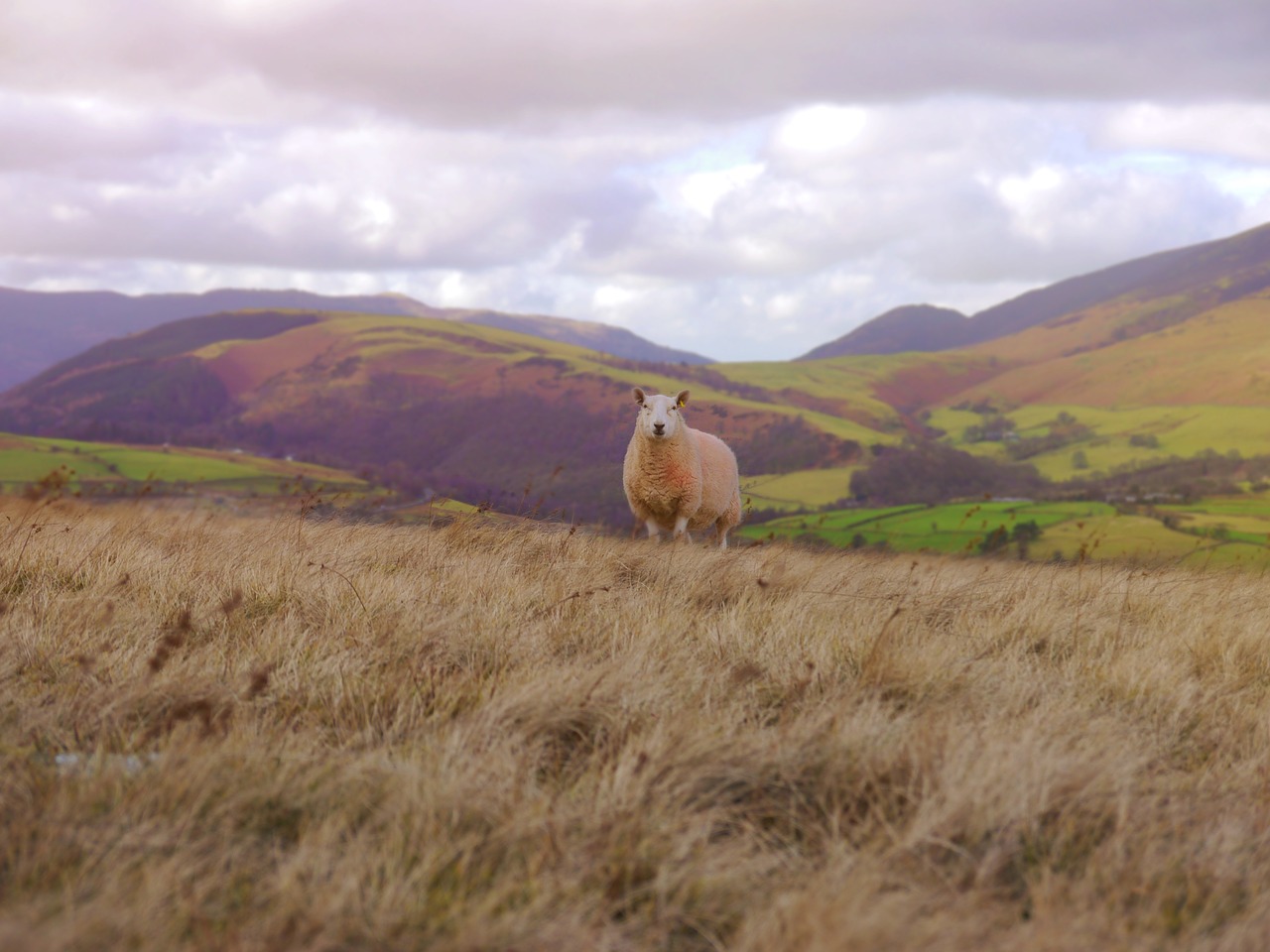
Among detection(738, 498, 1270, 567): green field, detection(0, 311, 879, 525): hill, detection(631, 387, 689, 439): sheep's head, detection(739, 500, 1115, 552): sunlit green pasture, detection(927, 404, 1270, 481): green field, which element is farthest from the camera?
detection(927, 404, 1270, 481): green field

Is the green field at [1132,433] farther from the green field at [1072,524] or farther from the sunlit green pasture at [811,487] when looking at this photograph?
the green field at [1072,524]

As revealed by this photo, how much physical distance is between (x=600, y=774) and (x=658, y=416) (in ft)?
22.8

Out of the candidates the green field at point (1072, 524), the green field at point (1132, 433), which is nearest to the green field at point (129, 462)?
the green field at point (1072, 524)

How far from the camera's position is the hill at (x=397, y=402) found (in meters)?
104

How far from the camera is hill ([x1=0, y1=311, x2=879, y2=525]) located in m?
104

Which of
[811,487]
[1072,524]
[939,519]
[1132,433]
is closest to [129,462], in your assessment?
[811,487]

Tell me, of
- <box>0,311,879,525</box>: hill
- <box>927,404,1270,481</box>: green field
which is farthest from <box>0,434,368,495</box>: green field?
<box>927,404,1270,481</box>: green field

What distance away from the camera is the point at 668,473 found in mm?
11047

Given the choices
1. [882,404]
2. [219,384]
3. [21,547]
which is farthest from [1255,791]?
[219,384]

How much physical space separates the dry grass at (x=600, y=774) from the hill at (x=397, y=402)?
61938 mm

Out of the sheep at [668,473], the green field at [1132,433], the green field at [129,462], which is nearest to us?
the sheep at [668,473]

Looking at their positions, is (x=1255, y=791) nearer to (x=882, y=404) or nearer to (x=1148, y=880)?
(x=1148, y=880)

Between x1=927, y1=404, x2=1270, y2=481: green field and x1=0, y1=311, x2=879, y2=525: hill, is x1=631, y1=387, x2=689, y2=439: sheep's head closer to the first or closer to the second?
x1=0, y1=311, x2=879, y2=525: hill

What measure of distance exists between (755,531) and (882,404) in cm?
14822
